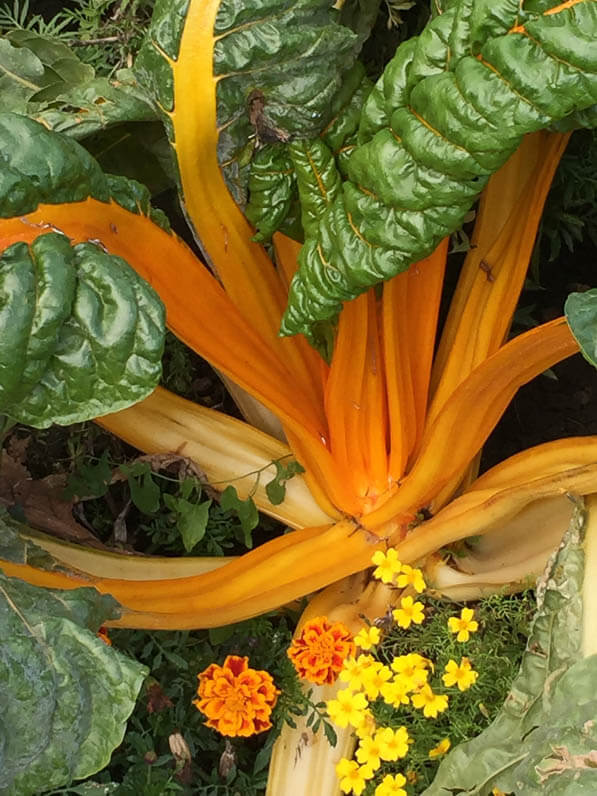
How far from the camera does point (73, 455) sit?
193 cm

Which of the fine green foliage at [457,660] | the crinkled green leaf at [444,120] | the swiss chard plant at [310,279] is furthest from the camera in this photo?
the fine green foliage at [457,660]

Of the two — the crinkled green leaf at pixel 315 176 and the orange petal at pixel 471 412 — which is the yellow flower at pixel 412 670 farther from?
the crinkled green leaf at pixel 315 176

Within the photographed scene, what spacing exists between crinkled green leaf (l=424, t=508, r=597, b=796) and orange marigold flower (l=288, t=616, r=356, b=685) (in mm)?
204

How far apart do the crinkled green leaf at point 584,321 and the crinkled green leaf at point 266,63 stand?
45 centimetres

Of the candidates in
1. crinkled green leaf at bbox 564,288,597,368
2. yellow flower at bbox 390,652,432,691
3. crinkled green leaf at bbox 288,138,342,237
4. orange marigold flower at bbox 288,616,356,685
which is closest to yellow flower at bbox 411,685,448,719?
yellow flower at bbox 390,652,432,691

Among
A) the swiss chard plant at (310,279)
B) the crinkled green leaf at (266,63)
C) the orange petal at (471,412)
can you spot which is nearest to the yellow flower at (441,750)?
the swiss chard plant at (310,279)

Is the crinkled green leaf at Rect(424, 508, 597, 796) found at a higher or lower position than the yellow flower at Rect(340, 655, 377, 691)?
higher

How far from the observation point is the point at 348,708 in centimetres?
142

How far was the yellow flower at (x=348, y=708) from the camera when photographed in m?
1.40

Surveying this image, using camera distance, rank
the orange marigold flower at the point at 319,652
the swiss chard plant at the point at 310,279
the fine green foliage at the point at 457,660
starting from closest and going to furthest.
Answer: the swiss chard plant at the point at 310,279, the orange marigold flower at the point at 319,652, the fine green foliage at the point at 457,660

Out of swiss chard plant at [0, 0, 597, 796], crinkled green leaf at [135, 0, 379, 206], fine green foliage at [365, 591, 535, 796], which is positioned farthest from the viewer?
fine green foliage at [365, 591, 535, 796]

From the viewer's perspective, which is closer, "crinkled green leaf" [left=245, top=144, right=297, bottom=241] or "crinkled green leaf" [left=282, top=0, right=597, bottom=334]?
"crinkled green leaf" [left=282, top=0, right=597, bottom=334]

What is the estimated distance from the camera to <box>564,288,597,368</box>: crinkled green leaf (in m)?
1.16

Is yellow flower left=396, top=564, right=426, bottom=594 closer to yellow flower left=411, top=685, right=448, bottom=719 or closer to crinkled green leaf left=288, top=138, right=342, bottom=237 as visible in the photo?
yellow flower left=411, top=685, right=448, bottom=719
